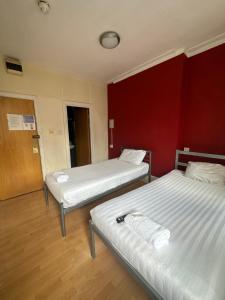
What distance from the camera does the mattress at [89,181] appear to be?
71.7 inches

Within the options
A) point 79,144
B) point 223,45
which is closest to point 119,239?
point 223,45

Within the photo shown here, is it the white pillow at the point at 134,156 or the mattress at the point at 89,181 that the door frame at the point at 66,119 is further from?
the white pillow at the point at 134,156

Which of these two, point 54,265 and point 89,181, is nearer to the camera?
point 54,265

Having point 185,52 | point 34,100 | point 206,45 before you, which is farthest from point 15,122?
point 206,45

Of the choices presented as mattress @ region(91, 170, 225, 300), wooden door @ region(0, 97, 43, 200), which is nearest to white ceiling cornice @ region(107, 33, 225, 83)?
mattress @ region(91, 170, 225, 300)

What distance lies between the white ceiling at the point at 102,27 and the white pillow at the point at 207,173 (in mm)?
2007

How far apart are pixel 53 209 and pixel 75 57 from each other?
9.36 ft

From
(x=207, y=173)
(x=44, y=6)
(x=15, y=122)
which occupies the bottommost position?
(x=207, y=173)

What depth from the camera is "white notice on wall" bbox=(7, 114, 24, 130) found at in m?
2.61

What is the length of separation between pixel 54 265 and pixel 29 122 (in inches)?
100

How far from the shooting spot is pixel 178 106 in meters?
2.55

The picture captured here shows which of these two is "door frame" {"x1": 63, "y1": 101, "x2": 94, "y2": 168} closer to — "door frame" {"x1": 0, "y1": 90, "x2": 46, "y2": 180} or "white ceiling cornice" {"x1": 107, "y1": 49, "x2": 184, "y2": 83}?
"door frame" {"x1": 0, "y1": 90, "x2": 46, "y2": 180}

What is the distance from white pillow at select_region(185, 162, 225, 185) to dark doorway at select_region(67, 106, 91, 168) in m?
2.74

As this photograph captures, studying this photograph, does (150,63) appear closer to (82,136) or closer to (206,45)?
(206,45)
